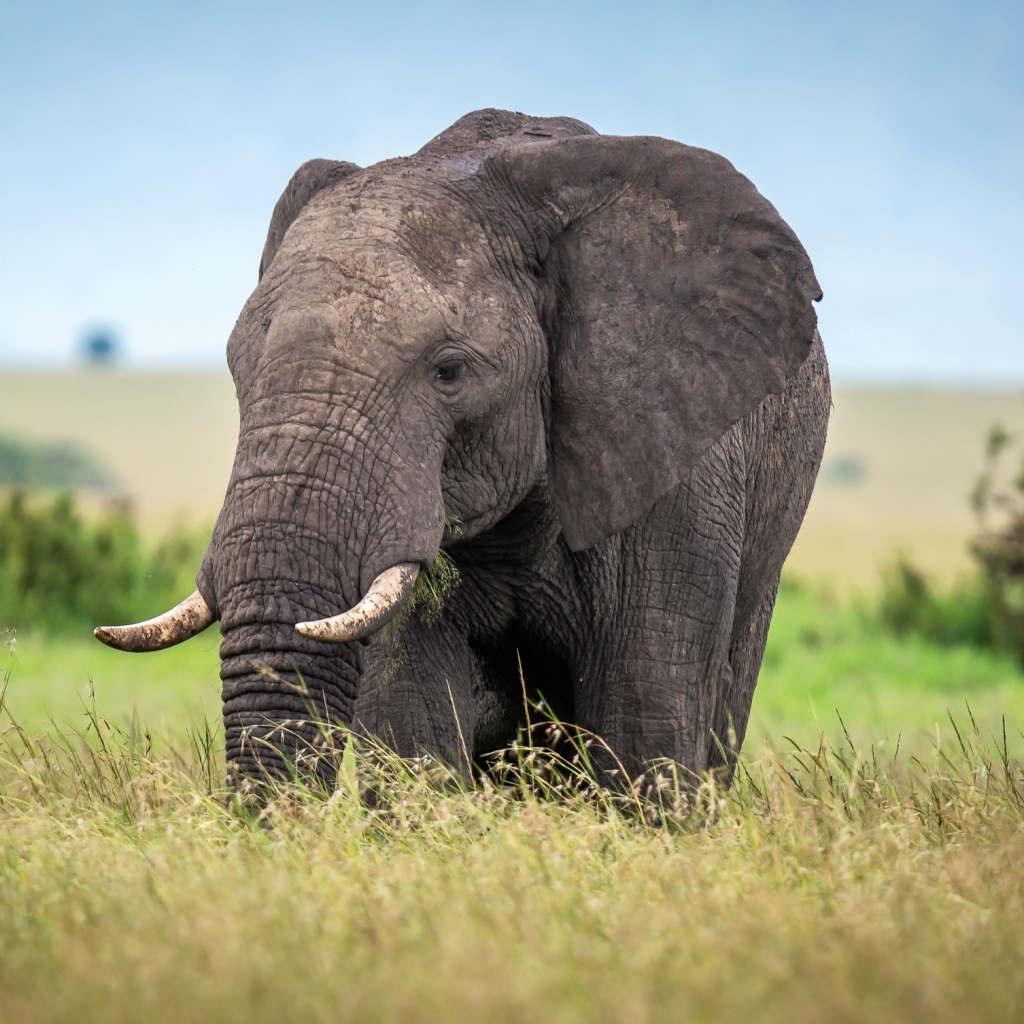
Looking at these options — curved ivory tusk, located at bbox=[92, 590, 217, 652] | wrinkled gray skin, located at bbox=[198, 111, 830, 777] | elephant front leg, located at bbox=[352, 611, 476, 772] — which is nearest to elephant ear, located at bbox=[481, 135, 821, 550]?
wrinkled gray skin, located at bbox=[198, 111, 830, 777]

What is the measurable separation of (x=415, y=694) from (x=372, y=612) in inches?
57.1

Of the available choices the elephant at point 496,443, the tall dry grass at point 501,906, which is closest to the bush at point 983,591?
the elephant at point 496,443

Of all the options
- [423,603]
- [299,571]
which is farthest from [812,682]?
[299,571]

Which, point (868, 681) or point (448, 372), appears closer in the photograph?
point (448, 372)

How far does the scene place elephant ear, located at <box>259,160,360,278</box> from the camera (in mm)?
6148

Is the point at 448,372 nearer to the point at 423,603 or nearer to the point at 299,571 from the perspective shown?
the point at 299,571

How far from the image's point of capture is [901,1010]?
322 cm

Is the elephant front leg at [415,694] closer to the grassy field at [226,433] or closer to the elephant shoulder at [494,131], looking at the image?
the elephant shoulder at [494,131]

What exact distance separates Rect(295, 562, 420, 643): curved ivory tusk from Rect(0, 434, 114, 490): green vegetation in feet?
235

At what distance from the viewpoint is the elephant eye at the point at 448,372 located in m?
→ 5.49

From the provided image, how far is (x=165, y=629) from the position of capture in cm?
529

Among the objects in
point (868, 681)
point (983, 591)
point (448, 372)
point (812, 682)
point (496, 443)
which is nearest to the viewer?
point (448, 372)

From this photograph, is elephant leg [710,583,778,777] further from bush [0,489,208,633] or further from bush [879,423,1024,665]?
bush [0,489,208,633]

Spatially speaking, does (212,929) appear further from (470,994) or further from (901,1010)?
(901,1010)
